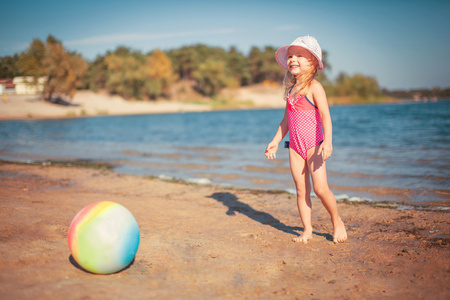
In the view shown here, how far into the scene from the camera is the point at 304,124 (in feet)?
12.6

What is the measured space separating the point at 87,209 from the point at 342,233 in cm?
282

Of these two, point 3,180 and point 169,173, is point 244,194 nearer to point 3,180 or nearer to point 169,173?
point 169,173

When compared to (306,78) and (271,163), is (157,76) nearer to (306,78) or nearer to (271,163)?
(271,163)

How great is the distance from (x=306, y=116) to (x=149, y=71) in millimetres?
55909

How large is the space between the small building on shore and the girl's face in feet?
116

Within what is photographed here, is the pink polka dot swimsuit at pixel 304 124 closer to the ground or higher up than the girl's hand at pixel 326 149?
higher up

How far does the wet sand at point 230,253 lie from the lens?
274cm

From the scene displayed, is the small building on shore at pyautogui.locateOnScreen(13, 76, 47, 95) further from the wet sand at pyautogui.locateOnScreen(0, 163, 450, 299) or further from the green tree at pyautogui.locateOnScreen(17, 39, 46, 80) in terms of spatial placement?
the wet sand at pyautogui.locateOnScreen(0, 163, 450, 299)

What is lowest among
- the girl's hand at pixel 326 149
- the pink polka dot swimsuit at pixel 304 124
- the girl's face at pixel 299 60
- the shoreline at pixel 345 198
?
the shoreline at pixel 345 198

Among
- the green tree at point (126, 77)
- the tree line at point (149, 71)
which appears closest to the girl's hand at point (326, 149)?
the tree line at point (149, 71)

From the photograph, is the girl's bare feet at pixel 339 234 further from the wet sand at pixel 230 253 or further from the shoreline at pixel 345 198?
the shoreline at pixel 345 198

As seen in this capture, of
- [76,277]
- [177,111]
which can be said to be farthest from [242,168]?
[177,111]

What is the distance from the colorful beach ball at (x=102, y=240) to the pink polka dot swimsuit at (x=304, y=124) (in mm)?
2024

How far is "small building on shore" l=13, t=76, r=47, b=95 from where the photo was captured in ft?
111
